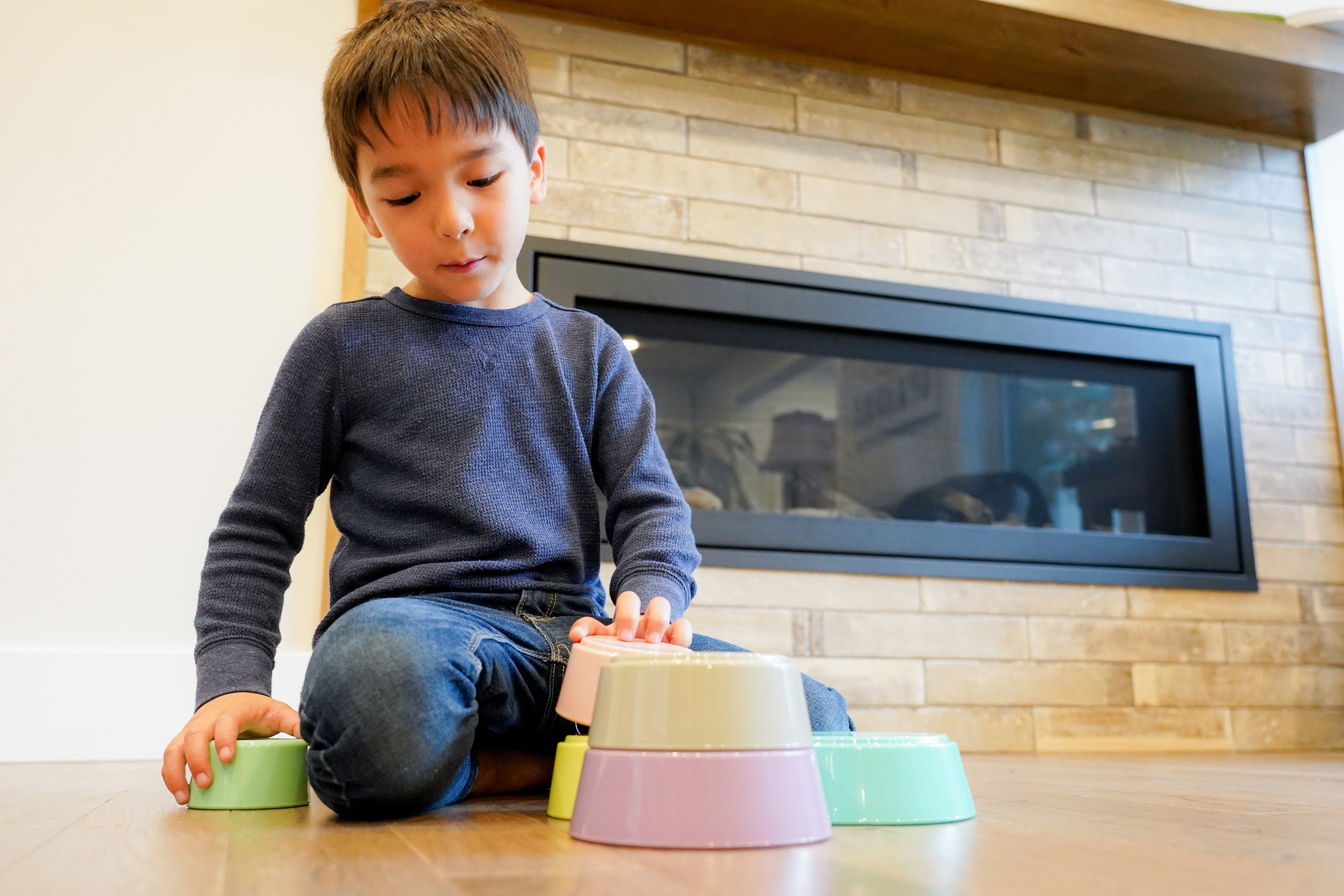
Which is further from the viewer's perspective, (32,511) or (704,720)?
(32,511)

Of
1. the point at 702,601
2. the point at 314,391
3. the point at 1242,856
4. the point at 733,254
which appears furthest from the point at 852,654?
the point at 1242,856

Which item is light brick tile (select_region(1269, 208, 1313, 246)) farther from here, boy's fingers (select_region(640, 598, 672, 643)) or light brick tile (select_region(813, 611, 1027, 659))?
boy's fingers (select_region(640, 598, 672, 643))

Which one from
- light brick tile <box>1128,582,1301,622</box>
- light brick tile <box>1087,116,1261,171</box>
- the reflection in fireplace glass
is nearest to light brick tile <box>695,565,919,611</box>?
the reflection in fireplace glass

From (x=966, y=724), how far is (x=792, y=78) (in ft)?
3.86

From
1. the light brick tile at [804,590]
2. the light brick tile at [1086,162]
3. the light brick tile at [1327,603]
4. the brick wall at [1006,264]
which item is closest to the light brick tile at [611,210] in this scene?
the brick wall at [1006,264]

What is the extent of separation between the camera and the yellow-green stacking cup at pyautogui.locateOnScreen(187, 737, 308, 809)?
0.78 m

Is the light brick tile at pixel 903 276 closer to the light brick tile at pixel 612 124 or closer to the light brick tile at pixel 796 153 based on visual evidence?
the light brick tile at pixel 796 153

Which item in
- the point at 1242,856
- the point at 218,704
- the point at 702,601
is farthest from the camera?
the point at 702,601

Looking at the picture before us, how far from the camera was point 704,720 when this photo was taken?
56cm

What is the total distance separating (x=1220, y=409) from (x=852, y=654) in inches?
35.9

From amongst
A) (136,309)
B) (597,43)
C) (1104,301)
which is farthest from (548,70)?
(1104,301)

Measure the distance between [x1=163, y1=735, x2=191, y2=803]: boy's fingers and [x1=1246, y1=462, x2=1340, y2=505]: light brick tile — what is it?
1999 millimetres

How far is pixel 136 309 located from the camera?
5.58 feet

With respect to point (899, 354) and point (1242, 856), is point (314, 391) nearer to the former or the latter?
point (1242, 856)
